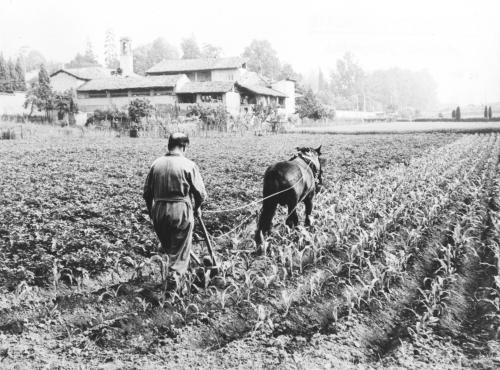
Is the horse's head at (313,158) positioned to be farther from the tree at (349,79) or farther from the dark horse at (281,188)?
the tree at (349,79)

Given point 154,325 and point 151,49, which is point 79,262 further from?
point 151,49

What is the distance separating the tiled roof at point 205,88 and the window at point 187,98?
0.70 metres

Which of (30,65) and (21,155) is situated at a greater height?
(30,65)

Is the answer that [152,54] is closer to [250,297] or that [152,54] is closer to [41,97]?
[41,97]

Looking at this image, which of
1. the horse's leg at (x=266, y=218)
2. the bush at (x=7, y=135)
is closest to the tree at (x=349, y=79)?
the bush at (x=7, y=135)

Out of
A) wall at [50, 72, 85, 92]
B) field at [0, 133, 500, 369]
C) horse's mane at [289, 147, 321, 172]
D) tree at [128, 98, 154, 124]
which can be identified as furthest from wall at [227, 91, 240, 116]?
horse's mane at [289, 147, 321, 172]

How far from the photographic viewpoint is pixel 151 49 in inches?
3612

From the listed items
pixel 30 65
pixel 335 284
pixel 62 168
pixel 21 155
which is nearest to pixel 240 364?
pixel 335 284

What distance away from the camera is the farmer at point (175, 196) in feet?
14.2

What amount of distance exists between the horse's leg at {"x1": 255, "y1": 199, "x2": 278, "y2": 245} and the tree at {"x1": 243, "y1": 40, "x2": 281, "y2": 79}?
79.2 meters

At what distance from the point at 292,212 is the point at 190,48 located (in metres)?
86.4

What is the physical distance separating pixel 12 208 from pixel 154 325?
16.9ft

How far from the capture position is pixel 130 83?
42.0m

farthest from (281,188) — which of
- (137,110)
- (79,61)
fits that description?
(79,61)
